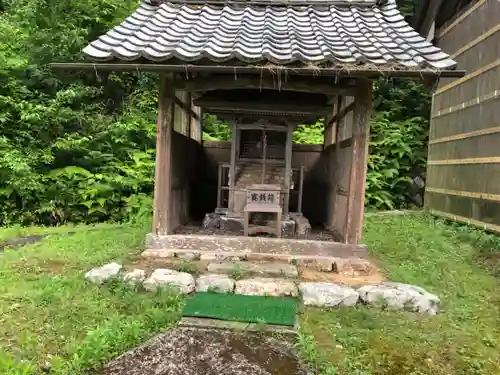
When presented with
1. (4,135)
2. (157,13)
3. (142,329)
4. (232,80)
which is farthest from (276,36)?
(4,135)

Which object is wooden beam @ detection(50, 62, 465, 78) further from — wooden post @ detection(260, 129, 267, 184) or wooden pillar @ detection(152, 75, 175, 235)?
wooden post @ detection(260, 129, 267, 184)

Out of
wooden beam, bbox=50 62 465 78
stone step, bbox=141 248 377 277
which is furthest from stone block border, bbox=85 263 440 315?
wooden beam, bbox=50 62 465 78

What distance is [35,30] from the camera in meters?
10.6

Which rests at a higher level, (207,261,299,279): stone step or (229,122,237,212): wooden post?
(229,122,237,212): wooden post

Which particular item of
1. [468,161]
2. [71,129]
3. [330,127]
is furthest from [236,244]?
[71,129]

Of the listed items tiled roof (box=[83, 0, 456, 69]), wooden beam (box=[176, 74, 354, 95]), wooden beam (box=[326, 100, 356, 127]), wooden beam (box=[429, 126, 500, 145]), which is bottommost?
wooden beam (box=[429, 126, 500, 145])

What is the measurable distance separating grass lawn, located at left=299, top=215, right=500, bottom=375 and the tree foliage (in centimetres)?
633

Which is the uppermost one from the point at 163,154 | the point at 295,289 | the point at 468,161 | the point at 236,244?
the point at 468,161

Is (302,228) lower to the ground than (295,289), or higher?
higher

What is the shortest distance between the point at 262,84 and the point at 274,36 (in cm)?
78

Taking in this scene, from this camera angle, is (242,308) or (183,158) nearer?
(242,308)

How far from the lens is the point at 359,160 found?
19.0 feet

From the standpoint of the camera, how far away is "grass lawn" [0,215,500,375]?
3.21 m

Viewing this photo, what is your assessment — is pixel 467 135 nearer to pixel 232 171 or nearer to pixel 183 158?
pixel 232 171
